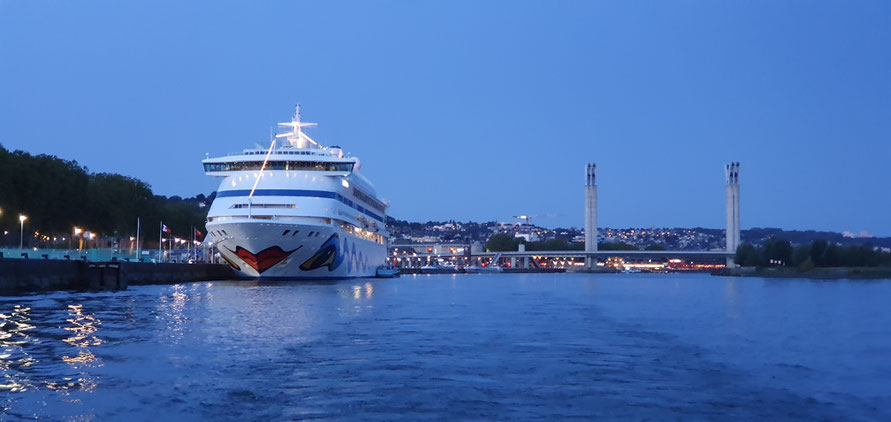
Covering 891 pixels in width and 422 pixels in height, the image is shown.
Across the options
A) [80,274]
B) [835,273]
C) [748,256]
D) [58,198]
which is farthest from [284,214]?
[748,256]

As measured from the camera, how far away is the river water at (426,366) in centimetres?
1306

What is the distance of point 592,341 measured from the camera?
74.4 ft

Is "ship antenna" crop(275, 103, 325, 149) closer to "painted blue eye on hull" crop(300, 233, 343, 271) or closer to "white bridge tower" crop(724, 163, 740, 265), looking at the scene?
"painted blue eye on hull" crop(300, 233, 343, 271)

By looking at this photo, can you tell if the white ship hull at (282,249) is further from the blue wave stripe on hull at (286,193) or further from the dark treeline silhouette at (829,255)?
the dark treeline silhouette at (829,255)

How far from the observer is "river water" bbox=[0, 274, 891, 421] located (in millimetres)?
13062

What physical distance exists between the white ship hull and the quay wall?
15.9ft

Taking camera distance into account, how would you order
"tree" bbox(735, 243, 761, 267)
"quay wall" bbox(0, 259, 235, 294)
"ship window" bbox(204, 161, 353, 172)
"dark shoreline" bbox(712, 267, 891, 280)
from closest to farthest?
"quay wall" bbox(0, 259, 235, 294), "ship window" bbox(204, 161, 353, 172), "dark shoreline" bbox(712, 267, 891, 280), "tree" bbox(735, 243, 761, 267)

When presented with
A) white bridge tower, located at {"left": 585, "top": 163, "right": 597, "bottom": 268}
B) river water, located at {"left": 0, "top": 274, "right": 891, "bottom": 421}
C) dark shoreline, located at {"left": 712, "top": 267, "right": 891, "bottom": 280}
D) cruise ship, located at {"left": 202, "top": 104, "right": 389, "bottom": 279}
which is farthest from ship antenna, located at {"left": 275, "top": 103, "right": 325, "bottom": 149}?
white bridge tower, located at {"left": 585, "top": 163, "right": 597, "bottom": 268}

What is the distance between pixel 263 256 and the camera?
58531mm

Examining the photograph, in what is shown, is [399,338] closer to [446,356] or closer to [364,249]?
[446,356]

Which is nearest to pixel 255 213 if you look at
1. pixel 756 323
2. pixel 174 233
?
pixel 756 323

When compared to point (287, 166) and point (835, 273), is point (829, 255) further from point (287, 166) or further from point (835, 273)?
point (287, 166)

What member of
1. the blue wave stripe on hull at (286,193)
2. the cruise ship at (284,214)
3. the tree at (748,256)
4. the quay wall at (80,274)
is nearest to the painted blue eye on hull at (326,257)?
the cruise ship at (284,214)

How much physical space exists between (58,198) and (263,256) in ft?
78.7
